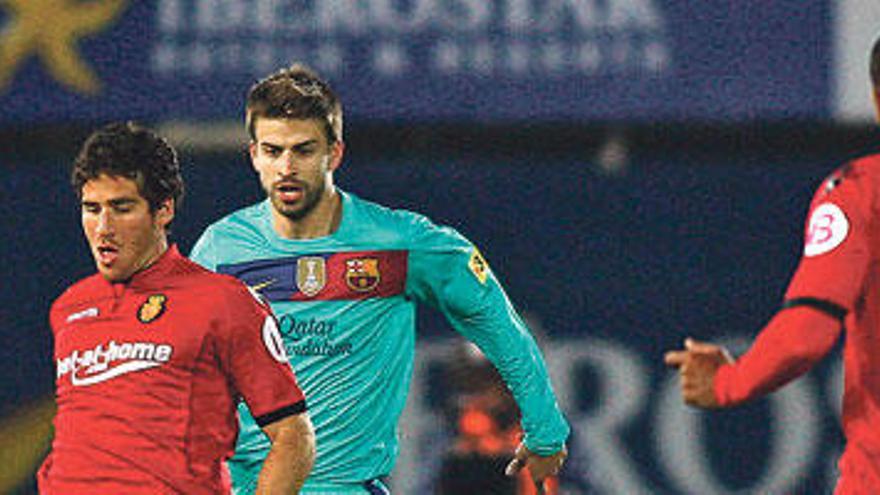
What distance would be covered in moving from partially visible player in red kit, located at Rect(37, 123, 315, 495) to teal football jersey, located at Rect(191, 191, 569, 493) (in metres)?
1.23

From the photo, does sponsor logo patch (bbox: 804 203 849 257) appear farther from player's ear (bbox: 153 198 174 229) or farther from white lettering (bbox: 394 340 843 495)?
white lettering (bbox: 394 340 843 495)

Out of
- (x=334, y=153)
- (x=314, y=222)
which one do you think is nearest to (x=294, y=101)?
(x=334, y=153)

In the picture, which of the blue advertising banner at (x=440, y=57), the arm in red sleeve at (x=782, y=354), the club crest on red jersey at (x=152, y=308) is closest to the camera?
the arm in red sleeve at (x=782, y=354)

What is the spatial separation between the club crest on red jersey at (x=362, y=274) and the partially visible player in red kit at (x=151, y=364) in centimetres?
136

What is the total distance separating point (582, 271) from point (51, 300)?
9.49 ft

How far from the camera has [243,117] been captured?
10.5m

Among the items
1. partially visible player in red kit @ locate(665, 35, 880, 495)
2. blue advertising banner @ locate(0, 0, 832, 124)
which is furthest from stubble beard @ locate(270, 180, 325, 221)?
blue advertising banner @ locate(0, 0, 832, 124)

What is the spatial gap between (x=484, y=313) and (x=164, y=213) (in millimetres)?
1756

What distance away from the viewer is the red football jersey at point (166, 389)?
484 centimetres

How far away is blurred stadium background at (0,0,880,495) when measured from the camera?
10.4 metres

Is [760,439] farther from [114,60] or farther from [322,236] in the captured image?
[322,236]

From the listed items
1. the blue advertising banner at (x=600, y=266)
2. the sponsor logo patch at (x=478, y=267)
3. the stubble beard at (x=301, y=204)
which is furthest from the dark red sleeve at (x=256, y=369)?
the blue advertising banner at (x=600, y=266)

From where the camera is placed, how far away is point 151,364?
4.88 metres

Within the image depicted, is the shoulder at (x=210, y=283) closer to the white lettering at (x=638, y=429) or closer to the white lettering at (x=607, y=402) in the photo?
the white lettering at (x=638, y=429)
